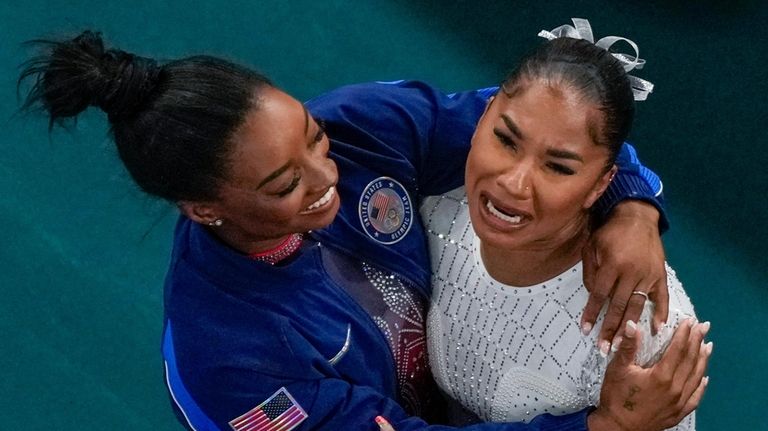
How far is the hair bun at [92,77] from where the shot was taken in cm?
107

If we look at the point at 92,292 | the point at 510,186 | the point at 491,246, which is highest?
the point at 510,186

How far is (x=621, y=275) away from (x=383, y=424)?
322 mm

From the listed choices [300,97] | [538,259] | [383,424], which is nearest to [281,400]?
[383,424]

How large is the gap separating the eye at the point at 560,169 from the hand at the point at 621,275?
122 mm

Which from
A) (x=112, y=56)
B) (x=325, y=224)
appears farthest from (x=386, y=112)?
(x=112, y=56)

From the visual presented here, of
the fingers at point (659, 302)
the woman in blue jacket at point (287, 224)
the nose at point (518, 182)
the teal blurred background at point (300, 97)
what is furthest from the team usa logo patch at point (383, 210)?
the teal blurred background at point (300, 97)

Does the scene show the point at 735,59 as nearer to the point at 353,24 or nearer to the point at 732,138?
the point at 732,138

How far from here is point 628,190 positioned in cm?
125

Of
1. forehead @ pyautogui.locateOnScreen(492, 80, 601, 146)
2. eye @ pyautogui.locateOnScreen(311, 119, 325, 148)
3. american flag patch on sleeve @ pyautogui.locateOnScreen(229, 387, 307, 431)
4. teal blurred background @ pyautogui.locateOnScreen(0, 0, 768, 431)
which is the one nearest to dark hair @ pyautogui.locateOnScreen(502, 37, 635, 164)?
forehead @ pyautogui.locateOnScreen(492, 80, 601, 146)

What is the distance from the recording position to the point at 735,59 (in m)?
2.38

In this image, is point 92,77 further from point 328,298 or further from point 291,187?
point 328,298

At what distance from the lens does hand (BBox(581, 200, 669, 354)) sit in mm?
1122

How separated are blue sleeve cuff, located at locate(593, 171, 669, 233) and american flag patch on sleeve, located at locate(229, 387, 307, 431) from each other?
0.43 m

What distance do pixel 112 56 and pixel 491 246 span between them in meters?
0.49
